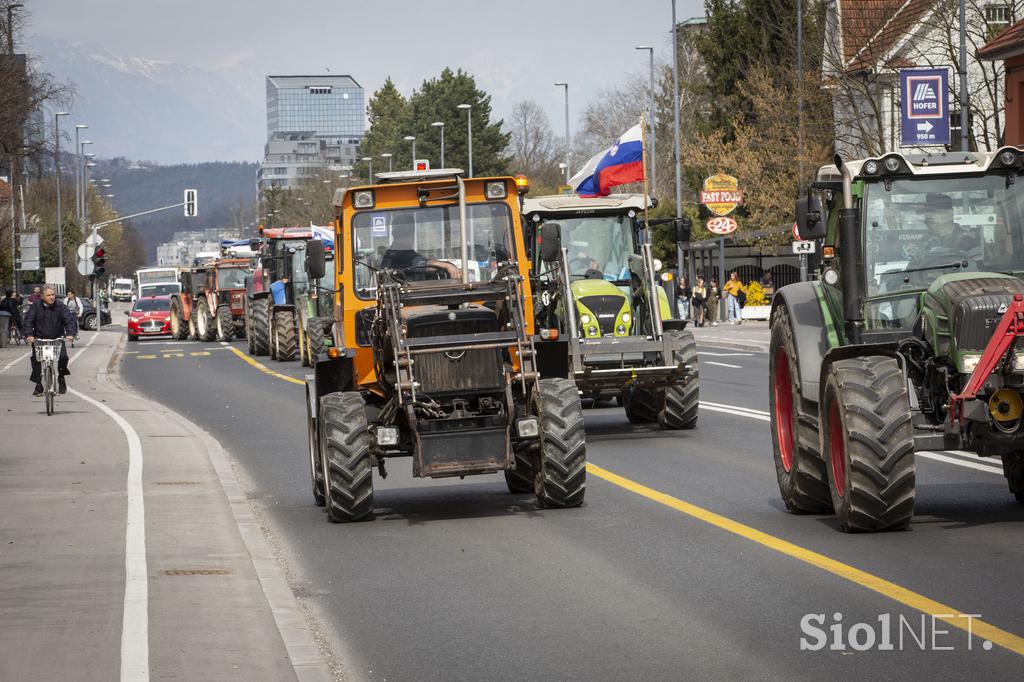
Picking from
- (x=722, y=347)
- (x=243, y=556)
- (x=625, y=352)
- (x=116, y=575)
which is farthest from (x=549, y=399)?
(x=722, y=347)

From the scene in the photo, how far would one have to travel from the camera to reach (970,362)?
10.6m

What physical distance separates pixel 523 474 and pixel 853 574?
16.4 feet

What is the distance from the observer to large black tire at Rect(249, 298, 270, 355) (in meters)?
44.4

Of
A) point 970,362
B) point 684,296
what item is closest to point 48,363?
point 970,362

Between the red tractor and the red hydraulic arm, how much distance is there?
149 ft

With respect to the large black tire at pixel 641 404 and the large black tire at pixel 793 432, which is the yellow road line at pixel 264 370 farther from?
the large black tire at pixel 793 432

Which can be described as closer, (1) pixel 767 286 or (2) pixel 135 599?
(2) pixel 135 599

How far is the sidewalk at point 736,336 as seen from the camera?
45.4 m

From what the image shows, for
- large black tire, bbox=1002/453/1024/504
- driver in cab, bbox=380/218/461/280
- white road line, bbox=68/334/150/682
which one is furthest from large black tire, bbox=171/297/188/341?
large black tire, bbox=1002/453/1024/504

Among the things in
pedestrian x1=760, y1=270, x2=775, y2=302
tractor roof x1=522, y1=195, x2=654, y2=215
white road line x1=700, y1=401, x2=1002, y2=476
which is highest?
tractor roof x1=522, y1=195, x2=654, y2=215

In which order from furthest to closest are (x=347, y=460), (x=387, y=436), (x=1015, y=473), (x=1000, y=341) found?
(x=387, y=436), (x=347, y=460), (x=1015, y=473), (x=1000, y=341)

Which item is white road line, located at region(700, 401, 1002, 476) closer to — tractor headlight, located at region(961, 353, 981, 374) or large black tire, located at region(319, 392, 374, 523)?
tractor headlight, located at region(961, 353, 981, 374)

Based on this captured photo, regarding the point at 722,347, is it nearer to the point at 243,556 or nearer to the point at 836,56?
the point at 836,56

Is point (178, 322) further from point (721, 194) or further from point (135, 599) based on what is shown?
point (135, 599)
